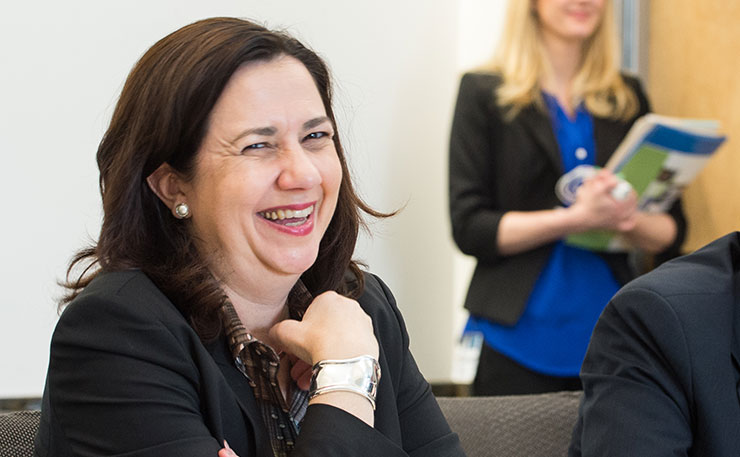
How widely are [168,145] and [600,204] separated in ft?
5.21

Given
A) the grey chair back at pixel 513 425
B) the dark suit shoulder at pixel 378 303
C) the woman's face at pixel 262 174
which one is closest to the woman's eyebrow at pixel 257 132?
the woman's face at pixel 262 174

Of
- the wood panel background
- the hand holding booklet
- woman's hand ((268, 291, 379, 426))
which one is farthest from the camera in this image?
the wood panel background

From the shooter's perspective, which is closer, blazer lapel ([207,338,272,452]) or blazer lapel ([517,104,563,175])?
blazer lapel ([207,338,272,452])

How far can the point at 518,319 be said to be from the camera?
290 centimetres

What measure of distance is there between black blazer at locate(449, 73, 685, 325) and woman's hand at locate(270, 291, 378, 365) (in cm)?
125

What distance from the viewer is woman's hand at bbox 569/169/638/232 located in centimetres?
284

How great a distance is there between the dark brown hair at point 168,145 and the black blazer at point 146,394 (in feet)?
0.21

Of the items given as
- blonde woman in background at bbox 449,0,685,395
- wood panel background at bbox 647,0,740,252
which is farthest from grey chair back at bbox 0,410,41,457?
wood panel background at bbox 647,0,740,252

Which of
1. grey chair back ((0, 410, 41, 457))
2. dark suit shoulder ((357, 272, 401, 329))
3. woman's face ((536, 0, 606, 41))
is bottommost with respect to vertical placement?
grey chair back ((0, 410, 41, 457))

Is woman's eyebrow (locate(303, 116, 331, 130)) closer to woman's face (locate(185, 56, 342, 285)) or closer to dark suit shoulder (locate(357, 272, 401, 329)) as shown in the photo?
woman's face (locate(185, 56, 342, 285))

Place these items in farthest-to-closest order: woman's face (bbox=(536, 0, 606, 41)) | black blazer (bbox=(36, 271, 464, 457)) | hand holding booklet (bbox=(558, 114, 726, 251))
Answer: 1. woman's face (bbox=(536, 0, 606, 41))
2. hand holding booklet (bbox=(558, 114, 726, 251))
3. black blazer (bbox=(36, 271, 464, 457))

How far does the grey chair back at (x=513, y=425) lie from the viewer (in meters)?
1.90

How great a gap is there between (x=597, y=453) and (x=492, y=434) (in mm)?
299

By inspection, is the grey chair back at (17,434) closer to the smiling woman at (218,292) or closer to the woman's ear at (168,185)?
the smiling woman at (218,292)
